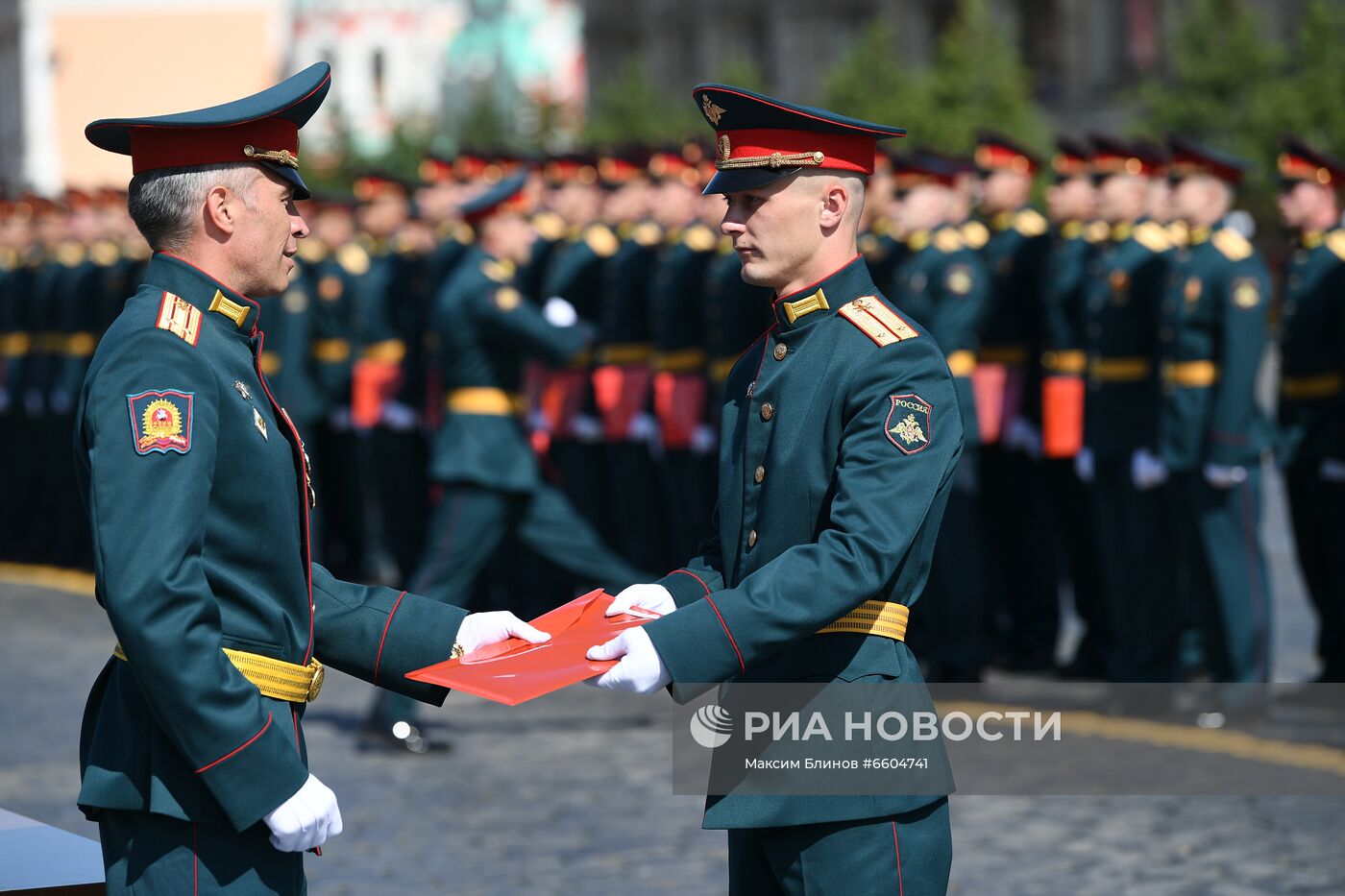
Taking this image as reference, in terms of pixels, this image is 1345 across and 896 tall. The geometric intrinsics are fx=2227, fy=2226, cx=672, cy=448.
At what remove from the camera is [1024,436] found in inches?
405

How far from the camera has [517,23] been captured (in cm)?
6919

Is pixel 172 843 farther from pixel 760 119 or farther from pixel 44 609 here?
pixel 44 609

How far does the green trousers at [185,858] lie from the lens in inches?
140

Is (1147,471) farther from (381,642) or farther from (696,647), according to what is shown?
(696,647)

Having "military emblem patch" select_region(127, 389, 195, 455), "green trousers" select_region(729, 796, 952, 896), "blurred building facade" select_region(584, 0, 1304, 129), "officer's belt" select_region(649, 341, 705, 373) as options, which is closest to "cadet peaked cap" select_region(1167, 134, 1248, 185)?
"officer's belt" select_region(649, 341, 705, 373)

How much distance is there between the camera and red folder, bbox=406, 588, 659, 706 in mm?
3635

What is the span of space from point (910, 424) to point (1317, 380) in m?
5.68

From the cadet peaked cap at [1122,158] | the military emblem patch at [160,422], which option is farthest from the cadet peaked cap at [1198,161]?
the military emblem patch at [160,422]

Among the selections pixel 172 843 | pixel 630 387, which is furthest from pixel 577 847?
pixel 630 387

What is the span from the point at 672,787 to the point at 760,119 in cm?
425

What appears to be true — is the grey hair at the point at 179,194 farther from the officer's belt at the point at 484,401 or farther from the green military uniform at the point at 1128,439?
the green military uniform at the point at 1128,439

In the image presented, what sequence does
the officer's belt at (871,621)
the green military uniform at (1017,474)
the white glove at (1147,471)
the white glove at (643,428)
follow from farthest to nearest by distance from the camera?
the white glove at (643,428) < the green military uniform at (1017,474) < the white glove at (1147,471) < the officer's belt at (871,621)

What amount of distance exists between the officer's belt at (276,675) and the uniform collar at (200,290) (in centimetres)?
57

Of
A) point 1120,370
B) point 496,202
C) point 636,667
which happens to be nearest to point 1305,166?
point 1120,370
